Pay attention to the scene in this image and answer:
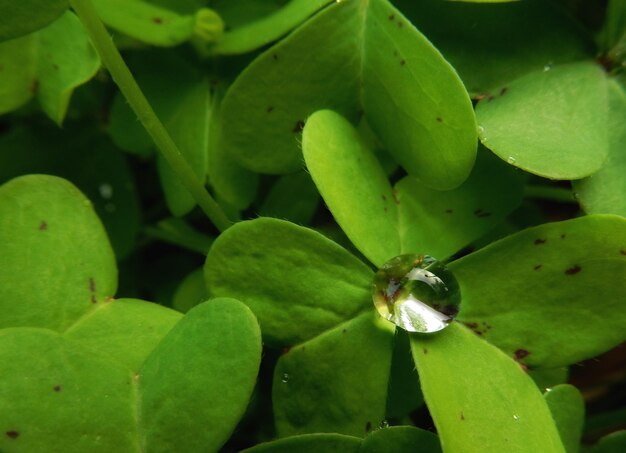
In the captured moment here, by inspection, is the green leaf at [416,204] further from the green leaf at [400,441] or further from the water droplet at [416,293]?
the green leaf at [400,441]

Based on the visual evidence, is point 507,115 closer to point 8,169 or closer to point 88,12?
point 88,12

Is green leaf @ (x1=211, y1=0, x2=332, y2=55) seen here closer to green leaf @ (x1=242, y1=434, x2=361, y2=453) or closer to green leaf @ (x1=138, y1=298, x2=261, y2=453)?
green leaf @ (x1=138, y1=298, x2=261, y2=453)

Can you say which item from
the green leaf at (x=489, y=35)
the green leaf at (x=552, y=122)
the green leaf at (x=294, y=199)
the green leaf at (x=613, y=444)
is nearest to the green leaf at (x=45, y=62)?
the green leaf at (x=294, y=199)

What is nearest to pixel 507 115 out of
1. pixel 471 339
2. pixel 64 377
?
pixel 471 339

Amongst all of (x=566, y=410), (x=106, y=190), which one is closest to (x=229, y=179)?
(x=106, y=190)

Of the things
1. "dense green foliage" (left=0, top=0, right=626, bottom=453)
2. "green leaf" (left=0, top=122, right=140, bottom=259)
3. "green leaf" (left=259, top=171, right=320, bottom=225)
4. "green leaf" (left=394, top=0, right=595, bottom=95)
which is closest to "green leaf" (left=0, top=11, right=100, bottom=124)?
"dense green foliage" (left=0, top=0, right=626, bottom=453)
